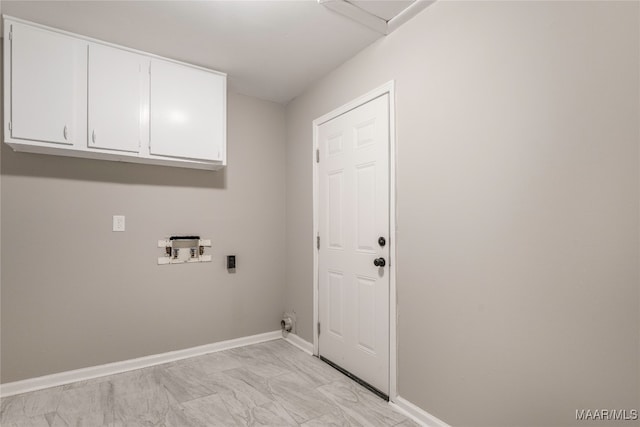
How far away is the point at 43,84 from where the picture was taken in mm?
2264

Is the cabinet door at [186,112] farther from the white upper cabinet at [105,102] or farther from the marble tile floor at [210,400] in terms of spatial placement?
the marble tile floor at [210,400]

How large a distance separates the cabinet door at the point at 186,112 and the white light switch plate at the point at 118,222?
2.10 ft

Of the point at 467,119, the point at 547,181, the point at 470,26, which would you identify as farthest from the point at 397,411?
the point at 470,26

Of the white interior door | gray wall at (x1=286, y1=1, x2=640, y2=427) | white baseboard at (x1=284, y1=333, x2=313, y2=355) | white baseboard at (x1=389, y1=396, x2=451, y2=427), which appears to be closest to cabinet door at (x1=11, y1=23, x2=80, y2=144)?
the white interior door

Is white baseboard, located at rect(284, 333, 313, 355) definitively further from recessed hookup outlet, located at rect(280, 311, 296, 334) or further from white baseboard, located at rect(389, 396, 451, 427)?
white baseboard, located at rect(389, 396, 451, 427)

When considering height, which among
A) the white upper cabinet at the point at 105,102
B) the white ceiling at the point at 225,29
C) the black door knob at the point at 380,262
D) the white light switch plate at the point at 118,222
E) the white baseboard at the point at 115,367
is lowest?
the white baseboard at the point at 115,367

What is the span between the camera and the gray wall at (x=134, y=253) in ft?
8.12

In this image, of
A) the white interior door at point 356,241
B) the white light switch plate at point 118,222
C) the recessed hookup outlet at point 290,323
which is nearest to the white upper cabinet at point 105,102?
the white light switch plate at point 118,222

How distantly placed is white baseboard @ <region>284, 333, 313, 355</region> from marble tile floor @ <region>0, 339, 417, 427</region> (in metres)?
0.28

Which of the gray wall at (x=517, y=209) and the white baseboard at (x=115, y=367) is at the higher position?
the gray wall at (x=517, y=209)

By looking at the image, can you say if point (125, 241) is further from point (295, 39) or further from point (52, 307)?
point (295, 39)

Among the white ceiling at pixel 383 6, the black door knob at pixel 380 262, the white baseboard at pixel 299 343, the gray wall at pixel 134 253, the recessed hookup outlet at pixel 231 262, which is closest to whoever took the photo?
the white ceiling at pixel 383 6

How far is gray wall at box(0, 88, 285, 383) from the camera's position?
2475 mm

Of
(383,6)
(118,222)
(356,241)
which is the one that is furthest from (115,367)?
(383,6)
